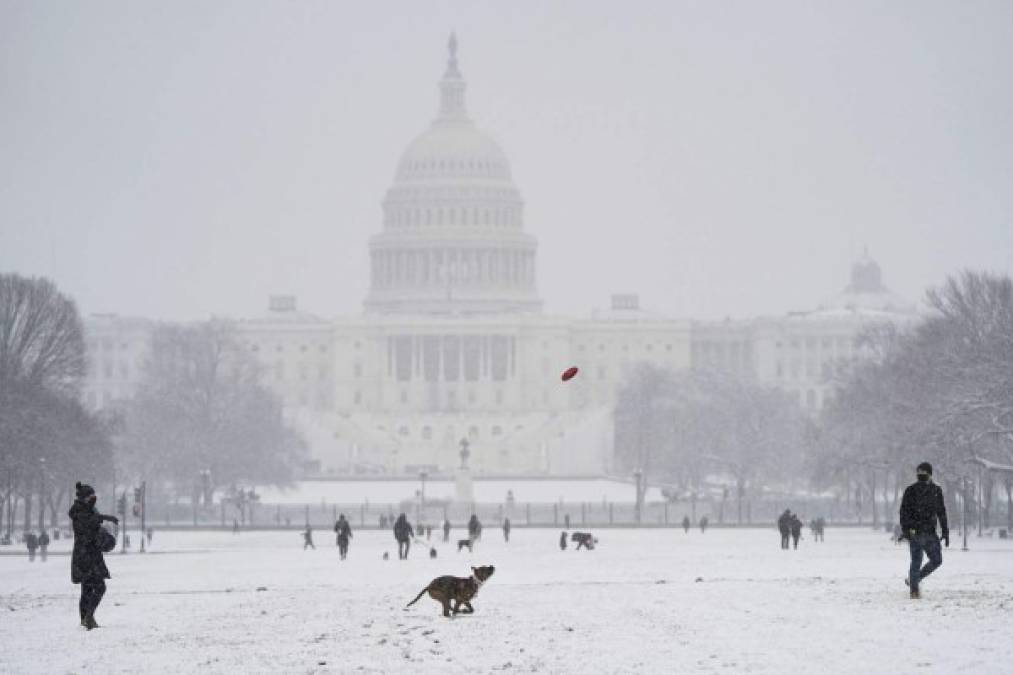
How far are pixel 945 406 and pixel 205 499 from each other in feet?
103

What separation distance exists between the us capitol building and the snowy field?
126318mm

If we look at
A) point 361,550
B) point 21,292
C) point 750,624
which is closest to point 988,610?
point 750,624

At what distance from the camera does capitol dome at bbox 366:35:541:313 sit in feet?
628

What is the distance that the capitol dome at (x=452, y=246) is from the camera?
191 meters

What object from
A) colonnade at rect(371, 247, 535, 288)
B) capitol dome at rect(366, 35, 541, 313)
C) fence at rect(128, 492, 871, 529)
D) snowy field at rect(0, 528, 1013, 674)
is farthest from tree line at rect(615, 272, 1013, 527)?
colonnade at rect(371, 247, 535, 288)

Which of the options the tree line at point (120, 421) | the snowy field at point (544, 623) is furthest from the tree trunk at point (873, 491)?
the snowy field at point (544, 623)

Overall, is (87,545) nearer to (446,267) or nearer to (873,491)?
A: (873,491)

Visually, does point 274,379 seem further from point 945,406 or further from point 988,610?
point 988,610

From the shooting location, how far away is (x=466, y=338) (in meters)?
178

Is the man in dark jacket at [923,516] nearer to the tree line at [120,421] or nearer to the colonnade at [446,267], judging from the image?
the tree line at [120,421]

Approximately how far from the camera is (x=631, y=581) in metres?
32.2

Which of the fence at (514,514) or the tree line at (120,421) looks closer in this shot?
the tree line at (120,421)

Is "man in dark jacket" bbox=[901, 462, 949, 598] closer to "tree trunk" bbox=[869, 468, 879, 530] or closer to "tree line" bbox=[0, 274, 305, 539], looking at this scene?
"tree line" bbox=[0, 274, 305, 539]

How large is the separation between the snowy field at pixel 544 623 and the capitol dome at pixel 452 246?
154 m
